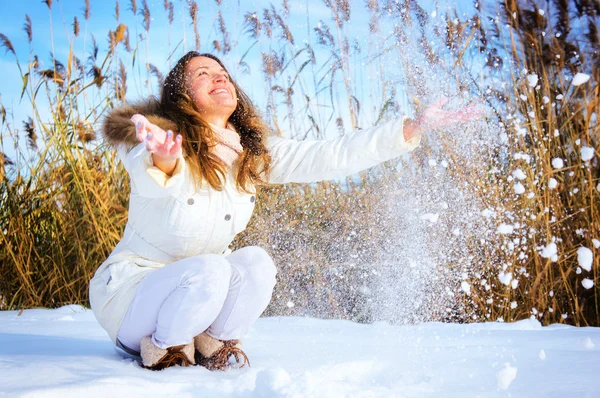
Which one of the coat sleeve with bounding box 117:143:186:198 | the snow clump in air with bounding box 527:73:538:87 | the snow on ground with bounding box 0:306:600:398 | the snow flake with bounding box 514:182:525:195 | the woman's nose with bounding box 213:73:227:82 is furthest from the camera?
the snow clump in air with bounding box 527:73:538:87

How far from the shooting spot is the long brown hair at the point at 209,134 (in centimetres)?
175

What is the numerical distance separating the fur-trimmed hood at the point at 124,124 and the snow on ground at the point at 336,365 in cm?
59

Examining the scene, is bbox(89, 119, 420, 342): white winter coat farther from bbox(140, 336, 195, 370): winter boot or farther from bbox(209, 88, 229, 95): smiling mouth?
bbox(209, 88, 229, 95): smiling mouth

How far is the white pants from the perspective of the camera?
1593 mm

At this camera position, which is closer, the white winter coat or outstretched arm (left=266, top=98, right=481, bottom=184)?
the white winter coat

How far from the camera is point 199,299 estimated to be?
1590 millimetres

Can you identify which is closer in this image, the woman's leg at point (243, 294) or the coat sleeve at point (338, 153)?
the woman's leg at point (243, 294)

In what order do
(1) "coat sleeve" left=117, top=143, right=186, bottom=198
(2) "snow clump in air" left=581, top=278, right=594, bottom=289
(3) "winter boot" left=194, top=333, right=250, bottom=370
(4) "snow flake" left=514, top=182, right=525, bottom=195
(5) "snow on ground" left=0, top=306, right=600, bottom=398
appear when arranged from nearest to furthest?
(5) "snow on ground" left=0, top=306, right=600, bottom=398 → (1) "coat sleeve" left=117, top=143, right=186, bottom=198 → (3) "winter boot" left=194, top=333, right=250, bottom=370 → (2) "snow clump in air" left=581, top=278, right=594, bottom=289 → (4) "snow flake" left=514, top=182, right=525, bottom=195

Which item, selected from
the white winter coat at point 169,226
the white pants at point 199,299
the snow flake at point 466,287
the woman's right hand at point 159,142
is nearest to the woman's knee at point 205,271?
the white pants at point 199,299

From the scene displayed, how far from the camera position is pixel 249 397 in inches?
53.5

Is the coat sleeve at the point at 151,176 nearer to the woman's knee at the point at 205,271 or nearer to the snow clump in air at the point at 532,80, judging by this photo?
the woman's knee at the point at 205,271

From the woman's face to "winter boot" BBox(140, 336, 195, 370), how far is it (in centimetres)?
66

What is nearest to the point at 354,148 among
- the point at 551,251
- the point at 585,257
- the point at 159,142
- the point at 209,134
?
the point at 209,134

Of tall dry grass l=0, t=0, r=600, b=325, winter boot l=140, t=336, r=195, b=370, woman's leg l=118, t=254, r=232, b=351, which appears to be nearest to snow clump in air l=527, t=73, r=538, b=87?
tall dry grass l=0, t=0, r=600, b=325
